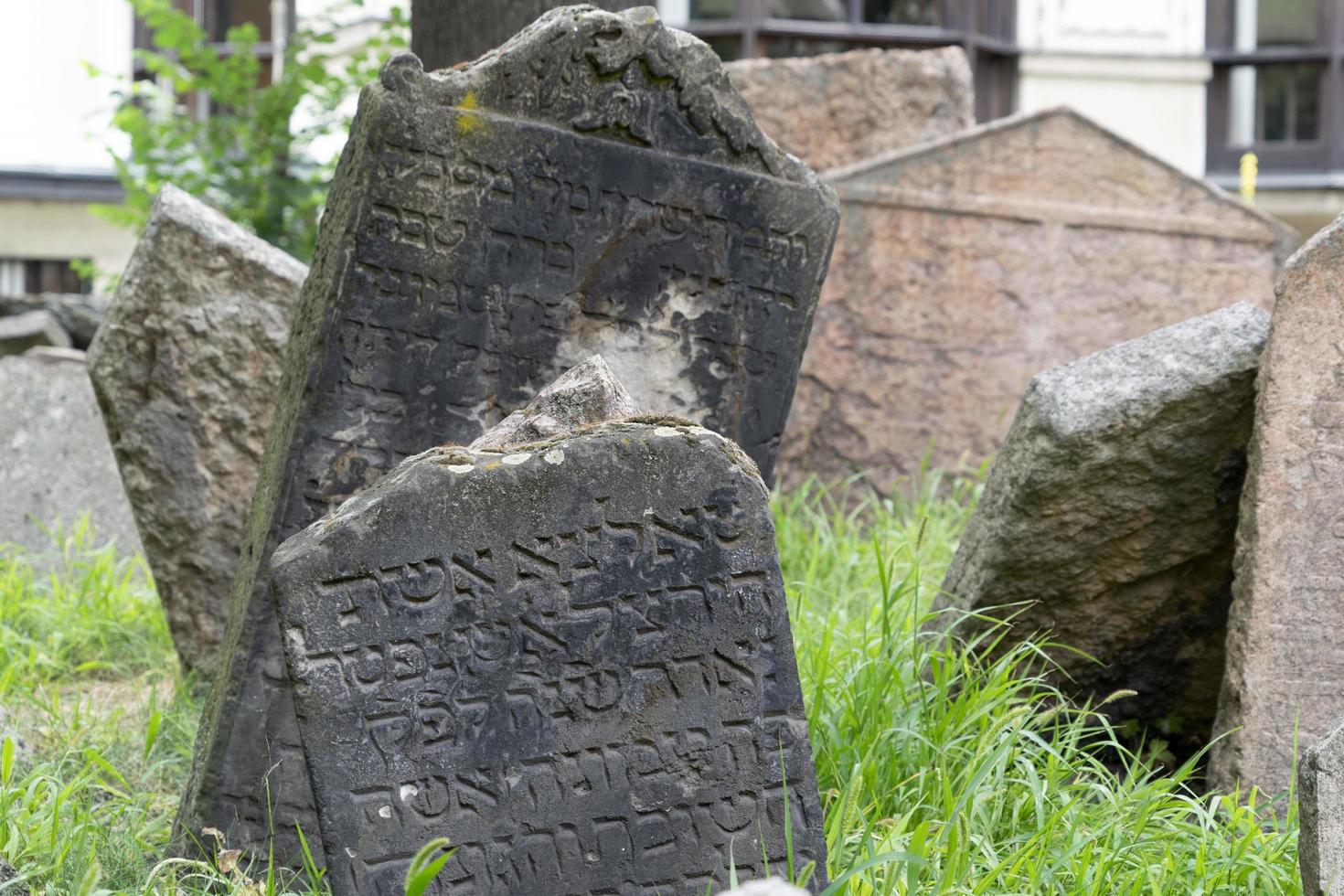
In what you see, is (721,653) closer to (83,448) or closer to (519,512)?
(519,512)

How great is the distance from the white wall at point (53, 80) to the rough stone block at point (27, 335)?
4.98 meters

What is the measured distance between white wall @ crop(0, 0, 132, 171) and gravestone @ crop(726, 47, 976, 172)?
7918 mm

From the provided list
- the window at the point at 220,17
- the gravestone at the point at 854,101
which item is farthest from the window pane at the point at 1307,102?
the window at the point at 220,17

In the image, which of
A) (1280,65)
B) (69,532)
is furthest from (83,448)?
(1280,65)

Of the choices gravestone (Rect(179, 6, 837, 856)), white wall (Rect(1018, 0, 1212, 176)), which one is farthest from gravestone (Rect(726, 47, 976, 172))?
white wall (Rect(1018, 0, 1212, 176))

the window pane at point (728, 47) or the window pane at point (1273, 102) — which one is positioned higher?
the window pane at point (728, 47)

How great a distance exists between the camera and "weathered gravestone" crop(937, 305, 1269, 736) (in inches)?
121

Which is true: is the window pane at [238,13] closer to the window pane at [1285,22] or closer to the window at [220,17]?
the window at [220,17]

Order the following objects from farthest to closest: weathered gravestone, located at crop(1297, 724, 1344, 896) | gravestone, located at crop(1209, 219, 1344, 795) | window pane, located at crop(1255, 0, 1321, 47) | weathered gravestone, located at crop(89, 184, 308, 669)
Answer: window pane, located at crop(1255, 0, 1321, 47), weathered gravestone, located at crop(89, 184, 308, 669), gravestone, located at crop(1209, 219, 1344, 795), weathered gravestone, located at crop(1297, 724, 1344, 896)

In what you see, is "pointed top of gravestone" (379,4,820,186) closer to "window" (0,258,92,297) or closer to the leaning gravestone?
the leaning gravestone

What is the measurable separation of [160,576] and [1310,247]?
2.90 metres

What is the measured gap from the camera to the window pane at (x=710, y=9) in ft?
41.3

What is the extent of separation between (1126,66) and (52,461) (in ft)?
33.2

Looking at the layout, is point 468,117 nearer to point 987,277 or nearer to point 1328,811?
point 1328,811
